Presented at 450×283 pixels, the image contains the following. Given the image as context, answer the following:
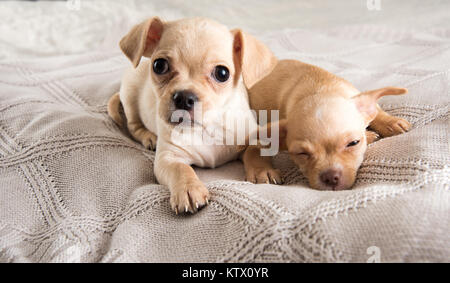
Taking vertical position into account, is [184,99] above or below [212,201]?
above

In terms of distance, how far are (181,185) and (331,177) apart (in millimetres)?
524

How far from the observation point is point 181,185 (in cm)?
129

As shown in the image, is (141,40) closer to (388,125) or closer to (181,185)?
(181,185)

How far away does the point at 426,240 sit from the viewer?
2.85 feet

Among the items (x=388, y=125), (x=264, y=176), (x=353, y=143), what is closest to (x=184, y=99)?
(x=264, y=176)

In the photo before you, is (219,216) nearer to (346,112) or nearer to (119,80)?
(346,112)

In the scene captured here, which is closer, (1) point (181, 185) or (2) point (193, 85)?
(1) point (181, 185)

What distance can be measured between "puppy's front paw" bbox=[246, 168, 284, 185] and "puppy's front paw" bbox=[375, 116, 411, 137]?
1.62 feet

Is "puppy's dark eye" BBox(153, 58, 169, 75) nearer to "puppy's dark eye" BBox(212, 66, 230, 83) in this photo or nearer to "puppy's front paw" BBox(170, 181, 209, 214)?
"puppy's dark eye" BBox(212, 66, 230, 83)

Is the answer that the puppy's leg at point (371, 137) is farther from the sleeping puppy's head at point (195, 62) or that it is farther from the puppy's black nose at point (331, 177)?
the sleeping puppy's head at point (195, 62)

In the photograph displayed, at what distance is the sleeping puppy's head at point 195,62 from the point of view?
1394 mm

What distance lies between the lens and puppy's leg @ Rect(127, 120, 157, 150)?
188 centimetres

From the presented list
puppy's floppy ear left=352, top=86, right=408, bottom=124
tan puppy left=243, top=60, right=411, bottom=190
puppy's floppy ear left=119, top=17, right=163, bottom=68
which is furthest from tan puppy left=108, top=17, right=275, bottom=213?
puppy's floppy ear left=352, top=86, right=408, bottom=124
